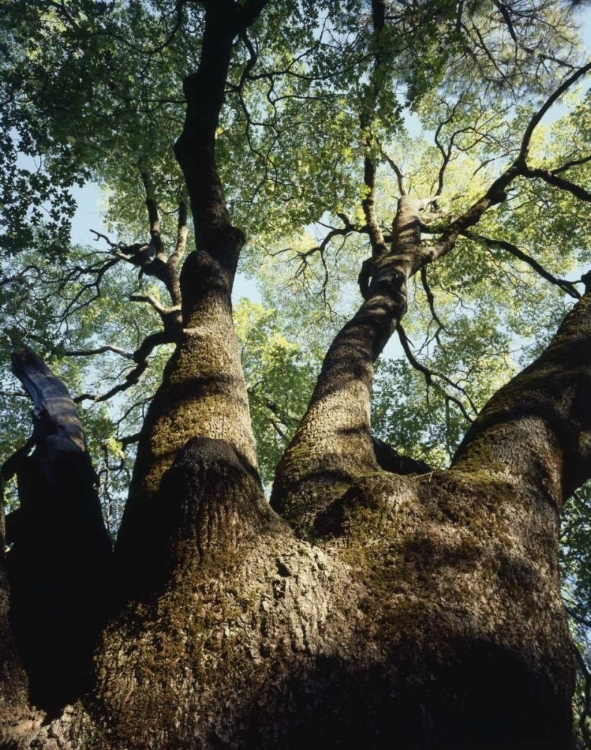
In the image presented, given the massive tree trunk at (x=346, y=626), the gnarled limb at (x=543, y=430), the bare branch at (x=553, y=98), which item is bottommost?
the massive tree trunk at (x=346, y=626)

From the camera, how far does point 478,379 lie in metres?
10.4

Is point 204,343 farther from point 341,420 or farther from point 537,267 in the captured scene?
point 537,267

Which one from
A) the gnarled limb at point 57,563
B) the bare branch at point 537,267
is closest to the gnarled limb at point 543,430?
the gnarled limb at point 57,563

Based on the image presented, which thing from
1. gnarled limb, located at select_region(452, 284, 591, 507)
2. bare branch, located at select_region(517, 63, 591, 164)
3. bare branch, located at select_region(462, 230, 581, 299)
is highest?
bare branch, located at select_region(517, 63, 591, 164)

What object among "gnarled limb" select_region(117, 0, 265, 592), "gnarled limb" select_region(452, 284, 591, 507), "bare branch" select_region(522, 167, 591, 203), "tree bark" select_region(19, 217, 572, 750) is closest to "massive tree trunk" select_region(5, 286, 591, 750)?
"tree bark" select_region(19, 217, 572, 750)

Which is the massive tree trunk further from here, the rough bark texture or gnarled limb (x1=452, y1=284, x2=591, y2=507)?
the rough bark texture

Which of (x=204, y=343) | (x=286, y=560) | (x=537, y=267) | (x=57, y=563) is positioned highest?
(x=537, y=267)

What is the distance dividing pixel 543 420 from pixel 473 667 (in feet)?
5.93

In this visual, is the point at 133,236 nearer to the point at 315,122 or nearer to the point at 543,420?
the point at 315,122

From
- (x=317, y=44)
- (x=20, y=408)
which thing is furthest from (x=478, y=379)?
(x=20, y=408)

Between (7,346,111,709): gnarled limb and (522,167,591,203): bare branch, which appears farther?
(522,167,591,203): bare branch

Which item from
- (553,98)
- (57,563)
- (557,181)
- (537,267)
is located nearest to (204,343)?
(57,563)

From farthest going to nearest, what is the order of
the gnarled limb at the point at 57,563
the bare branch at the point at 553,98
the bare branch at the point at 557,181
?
the bare branch at the point at 557,181 → the bare branch at the point at 553,98 → the gnarled limb at the point at 57,563

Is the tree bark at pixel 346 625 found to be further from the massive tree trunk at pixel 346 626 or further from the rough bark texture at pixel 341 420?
the rough bark texture at pixel 341 420
